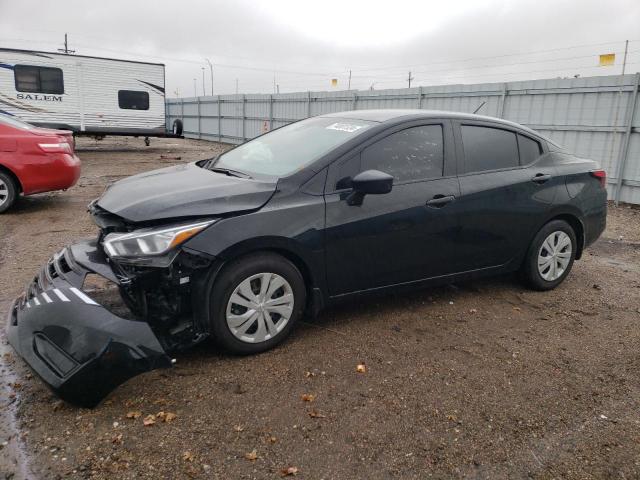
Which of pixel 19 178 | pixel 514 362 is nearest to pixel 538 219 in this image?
pixel 514 362

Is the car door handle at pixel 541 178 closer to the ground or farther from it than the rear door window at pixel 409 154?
closer to the ground

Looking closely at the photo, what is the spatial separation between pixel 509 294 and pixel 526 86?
7685 millimetres

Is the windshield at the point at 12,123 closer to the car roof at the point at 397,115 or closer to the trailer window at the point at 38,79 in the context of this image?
the car roof at the point at 397,115

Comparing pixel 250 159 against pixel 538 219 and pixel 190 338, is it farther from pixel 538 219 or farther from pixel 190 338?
pixel 538 219

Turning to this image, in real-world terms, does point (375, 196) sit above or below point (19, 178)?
above

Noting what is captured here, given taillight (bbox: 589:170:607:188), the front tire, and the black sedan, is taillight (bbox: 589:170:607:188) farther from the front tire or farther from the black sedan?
the front tire

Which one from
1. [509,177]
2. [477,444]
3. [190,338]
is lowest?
[477,444]

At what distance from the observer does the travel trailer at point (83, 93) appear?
16469mm

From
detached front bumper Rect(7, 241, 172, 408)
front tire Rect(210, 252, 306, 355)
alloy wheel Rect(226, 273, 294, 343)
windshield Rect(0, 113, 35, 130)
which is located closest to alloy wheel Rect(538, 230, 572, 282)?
front tire Rect(210, 252, 306, 355)

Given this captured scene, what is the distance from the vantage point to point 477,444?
101 inches

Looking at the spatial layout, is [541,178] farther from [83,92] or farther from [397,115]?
[83,92]

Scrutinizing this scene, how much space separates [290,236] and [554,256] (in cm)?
287

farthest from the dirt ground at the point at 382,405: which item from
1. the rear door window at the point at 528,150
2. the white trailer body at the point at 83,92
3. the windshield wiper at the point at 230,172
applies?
the white trailer body at the point at 83,92

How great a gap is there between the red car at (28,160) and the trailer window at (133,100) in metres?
12.3
